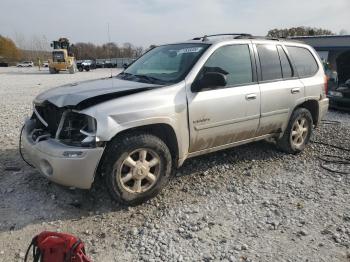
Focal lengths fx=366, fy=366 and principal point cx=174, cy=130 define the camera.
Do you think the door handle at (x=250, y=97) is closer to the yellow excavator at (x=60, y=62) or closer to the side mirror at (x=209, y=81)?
the side mirror at (x=209, y=81)

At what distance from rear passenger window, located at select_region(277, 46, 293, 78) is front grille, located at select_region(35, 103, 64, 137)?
332cm

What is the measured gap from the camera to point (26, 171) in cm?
494

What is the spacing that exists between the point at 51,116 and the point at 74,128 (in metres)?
0.47

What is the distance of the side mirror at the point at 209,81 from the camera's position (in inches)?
169

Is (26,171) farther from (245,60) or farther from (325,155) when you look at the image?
(325,155)

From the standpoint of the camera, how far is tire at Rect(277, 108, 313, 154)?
5.71 metres

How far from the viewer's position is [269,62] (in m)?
5.30

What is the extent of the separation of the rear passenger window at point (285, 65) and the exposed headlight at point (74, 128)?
10.4 feet

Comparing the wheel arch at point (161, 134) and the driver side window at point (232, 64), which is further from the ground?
the driver side window at point (232, 64)

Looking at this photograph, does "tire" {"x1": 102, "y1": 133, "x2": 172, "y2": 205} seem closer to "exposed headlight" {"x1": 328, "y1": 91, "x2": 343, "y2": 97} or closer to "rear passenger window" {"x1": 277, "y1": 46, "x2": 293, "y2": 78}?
"rear passenger window" {"x1": 277, "y1": 46, "x2": 293, "y2": 78}

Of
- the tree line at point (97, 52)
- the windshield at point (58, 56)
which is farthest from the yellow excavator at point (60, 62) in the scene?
the tree line at point (97, 52)

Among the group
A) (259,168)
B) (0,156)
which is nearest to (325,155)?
(259,168)

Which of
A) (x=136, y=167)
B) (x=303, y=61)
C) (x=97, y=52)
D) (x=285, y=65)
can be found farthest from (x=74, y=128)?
(x=97, y=52)

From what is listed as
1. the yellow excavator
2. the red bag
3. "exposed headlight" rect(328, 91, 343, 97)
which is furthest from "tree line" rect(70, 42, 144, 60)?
the red bag
